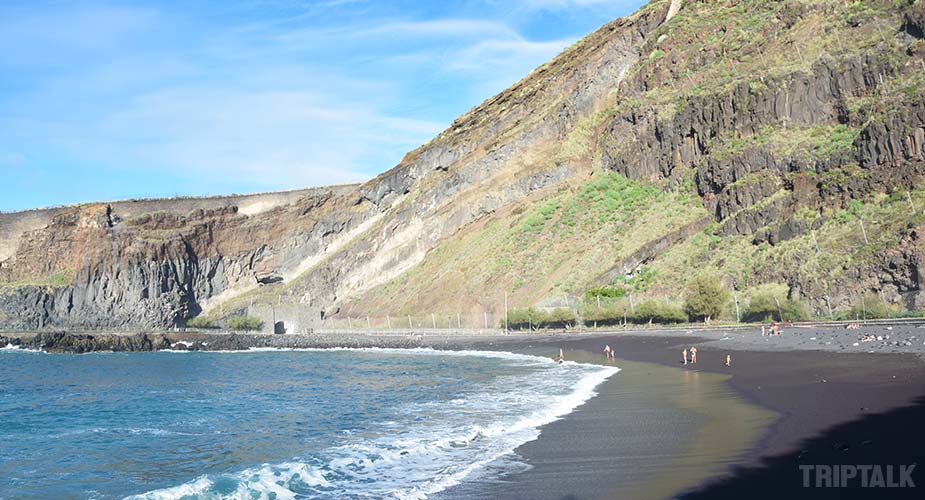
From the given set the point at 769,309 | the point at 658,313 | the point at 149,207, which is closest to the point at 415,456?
the point at 769,309

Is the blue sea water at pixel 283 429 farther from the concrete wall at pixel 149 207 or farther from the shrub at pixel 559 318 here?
the concrete wall at pixel 149 207

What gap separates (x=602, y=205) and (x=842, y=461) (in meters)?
61.0

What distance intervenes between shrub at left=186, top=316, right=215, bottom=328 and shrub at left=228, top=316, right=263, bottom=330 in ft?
17.9

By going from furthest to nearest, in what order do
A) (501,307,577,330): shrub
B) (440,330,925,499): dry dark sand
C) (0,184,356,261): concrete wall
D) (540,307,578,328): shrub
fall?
(0,184,356,261): concrete wall, (501,307,577,330): shrub, (540,307,578,328): shrub, (440,330,925,499): dry dark sand

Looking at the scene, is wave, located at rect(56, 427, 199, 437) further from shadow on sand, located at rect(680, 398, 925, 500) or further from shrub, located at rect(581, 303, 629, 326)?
shrub, located at rect(581, 303, 629, 326)

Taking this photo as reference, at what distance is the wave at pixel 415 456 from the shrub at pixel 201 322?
8151 cm

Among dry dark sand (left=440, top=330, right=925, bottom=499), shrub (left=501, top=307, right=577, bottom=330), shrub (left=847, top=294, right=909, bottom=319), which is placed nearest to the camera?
dry dark sand (left=440, top=330, right=925, bottom=499)

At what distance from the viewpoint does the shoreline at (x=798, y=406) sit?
1170 centimetres

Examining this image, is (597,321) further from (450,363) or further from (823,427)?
(823,427)

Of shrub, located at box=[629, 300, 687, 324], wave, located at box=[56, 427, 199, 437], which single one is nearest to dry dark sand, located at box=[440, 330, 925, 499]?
wave, located at box=[56, 427, 199, 437]

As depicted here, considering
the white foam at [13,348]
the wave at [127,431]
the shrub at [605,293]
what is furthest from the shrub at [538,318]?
the white foam at [13,348]

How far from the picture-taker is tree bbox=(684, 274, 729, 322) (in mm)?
47406

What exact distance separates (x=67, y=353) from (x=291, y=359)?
35.8m

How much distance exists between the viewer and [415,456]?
16875mm
